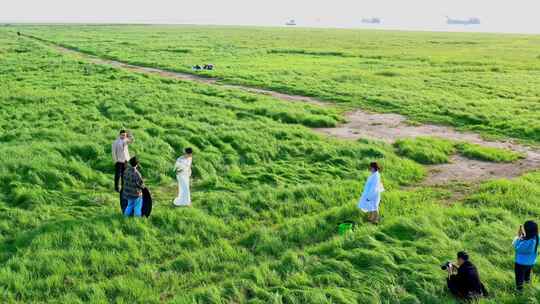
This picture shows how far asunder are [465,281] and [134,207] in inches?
306

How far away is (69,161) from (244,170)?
601cm

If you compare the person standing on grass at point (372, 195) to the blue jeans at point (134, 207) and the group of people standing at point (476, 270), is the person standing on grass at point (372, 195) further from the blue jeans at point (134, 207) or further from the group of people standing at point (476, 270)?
the blue jeans at point (134, 207)

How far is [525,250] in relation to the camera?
8.06 m

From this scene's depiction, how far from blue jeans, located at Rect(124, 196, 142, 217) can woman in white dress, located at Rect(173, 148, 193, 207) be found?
1.35 metres

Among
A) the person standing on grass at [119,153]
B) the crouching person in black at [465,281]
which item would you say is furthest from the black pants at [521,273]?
the person standing on grass at [119,153]

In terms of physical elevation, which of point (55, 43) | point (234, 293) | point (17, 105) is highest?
point (55, 43)

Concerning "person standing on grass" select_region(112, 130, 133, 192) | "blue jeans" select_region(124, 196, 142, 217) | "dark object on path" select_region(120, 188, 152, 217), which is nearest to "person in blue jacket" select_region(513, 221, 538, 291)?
"dark object on path" select_region(120, 188, 152, 217)

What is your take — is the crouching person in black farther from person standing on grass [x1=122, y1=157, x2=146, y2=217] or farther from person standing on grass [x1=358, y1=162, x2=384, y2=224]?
person standing on grass [x1=122, y1=157, x2=146, y2=217]

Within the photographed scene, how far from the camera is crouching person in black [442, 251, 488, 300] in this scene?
787 cm

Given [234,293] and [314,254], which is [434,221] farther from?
[234,293]

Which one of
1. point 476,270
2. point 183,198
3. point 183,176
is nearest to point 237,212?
point 183,198

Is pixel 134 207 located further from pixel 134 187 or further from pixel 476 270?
pixel 476 270

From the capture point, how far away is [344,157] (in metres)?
17.1

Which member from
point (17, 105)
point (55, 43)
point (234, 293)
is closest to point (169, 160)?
point (234, 293)
